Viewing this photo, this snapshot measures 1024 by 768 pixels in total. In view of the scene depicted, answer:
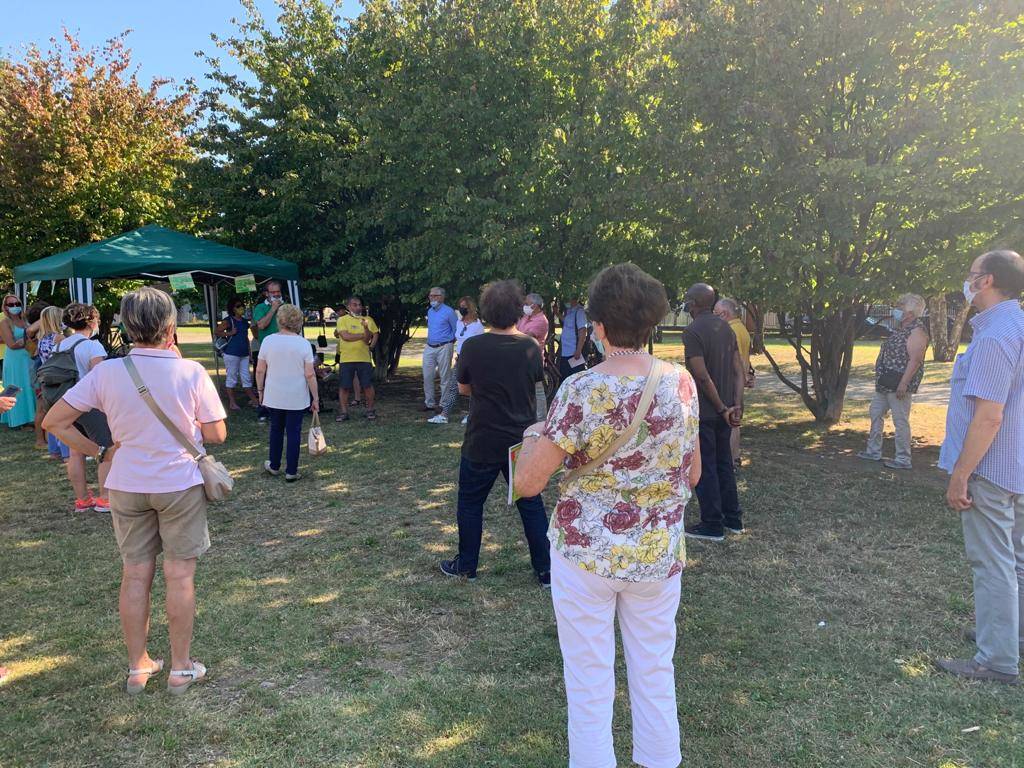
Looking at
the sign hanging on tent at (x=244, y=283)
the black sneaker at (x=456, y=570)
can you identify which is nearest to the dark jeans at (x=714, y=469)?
the black sneaker at (x=456, y=570)

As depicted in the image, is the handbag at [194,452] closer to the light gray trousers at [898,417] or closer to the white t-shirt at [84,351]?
the white t-shirt at [84,351]

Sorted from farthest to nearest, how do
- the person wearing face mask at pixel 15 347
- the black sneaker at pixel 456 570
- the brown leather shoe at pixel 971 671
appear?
the person wearing face mask at pixel 15 347 → the black sneaker at pixel 456 570 → the brown leather shoe at pixel 971 671

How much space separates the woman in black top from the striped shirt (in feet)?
7.31

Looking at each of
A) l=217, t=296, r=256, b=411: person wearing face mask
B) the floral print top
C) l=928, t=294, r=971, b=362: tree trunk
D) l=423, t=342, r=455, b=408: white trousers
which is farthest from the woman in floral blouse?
l=928, t=294, r=971, b=362: tree trunk

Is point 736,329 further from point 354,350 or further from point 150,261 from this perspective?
point 150,261

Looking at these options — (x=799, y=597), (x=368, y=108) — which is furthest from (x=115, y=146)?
(x=799, y=597)

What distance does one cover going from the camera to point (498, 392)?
4.16 meters

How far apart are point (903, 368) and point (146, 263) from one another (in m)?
9.36

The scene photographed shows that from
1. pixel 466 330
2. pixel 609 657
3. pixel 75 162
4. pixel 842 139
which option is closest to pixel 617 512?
pixel 609 657

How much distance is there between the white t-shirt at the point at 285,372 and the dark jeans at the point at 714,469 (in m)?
3.64

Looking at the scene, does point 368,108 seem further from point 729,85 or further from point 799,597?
point 799,597

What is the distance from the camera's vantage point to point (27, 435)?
9.30 meters

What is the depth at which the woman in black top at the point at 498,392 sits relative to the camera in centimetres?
416

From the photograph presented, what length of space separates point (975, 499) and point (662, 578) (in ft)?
5.96
